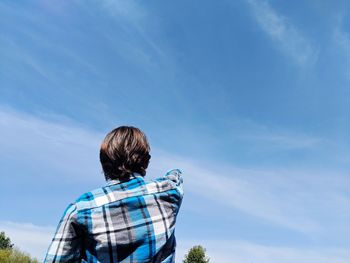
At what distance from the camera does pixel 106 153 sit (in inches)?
115

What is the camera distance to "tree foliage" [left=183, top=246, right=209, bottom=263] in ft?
179

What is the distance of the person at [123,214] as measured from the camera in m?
2.57

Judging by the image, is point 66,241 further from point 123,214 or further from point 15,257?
point 15,257

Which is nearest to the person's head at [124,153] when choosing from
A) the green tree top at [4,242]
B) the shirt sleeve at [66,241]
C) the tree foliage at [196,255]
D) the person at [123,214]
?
the person at [123,214]

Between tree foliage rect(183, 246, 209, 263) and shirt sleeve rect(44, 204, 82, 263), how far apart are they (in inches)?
2121

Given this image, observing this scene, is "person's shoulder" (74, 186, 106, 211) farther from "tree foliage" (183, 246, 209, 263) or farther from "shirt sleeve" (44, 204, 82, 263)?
"tree foliage" (183, 246, 209, 263)

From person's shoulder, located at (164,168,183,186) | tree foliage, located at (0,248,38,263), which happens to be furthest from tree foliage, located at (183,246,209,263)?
person's shoulder, located at (164,168,183,186)

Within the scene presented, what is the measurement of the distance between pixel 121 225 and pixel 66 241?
316mm

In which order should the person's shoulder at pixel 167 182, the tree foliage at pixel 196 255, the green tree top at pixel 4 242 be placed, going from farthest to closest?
the green tree top at pixel 4 242, the tree foliage at pixel 196 255, the person's shoulder at pixel 167 182

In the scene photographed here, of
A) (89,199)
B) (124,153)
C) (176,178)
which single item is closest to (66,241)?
(89,199)

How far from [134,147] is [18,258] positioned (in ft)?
229

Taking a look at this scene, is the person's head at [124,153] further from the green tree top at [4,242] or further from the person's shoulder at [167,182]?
the green tree top at [4,242]

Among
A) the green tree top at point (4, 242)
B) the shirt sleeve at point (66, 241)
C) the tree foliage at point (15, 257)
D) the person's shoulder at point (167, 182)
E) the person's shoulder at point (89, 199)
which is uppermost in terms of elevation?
the green tree top at point (4, 242)

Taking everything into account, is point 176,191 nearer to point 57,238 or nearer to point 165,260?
point 165,260
